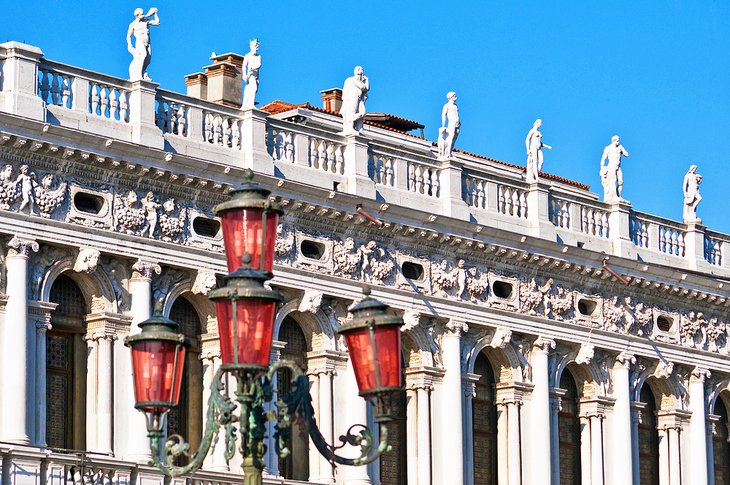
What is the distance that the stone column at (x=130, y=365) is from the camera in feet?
101

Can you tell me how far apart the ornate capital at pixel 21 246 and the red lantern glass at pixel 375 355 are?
1237cm

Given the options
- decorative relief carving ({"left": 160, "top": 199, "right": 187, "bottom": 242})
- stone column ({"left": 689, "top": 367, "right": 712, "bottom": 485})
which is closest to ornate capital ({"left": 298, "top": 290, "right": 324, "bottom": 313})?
decorative relief carving ({"left": 160, "top": 199, "right": 187, "bottom": 242})

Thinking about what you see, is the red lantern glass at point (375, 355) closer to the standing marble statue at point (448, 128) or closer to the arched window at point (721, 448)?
the standing marble statue at point (448, 128)

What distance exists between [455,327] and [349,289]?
245 cm

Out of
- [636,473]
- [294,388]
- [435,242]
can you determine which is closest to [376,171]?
[435,242]

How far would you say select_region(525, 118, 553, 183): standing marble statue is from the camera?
125 feet

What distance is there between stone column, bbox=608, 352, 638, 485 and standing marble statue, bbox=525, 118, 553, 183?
3.60 m

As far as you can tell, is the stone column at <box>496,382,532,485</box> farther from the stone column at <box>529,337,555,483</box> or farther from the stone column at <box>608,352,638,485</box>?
the stone column at <box>608,352,638,485</box>

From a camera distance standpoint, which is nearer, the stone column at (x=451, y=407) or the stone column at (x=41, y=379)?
the stone column at (x=41, y=379)

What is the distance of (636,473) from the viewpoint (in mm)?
39531

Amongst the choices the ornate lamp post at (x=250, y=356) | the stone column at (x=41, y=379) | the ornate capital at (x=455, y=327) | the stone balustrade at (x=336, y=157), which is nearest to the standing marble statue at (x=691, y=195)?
the stone balustrade at (x=336, y=157)

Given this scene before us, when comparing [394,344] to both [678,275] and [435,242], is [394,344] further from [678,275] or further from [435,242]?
[678,275]

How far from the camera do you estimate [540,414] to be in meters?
37.6

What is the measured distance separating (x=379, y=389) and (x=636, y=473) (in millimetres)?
22262
